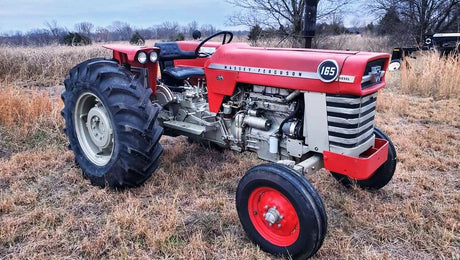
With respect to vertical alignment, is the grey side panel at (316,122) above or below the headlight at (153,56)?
below

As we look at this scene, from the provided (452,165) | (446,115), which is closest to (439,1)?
(446,115)

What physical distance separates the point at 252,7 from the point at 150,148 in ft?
44.4

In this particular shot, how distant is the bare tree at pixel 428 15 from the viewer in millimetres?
16375

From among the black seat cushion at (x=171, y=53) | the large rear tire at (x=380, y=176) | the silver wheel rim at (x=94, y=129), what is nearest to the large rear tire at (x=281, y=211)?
the large rear tire at (x=380, y=176)

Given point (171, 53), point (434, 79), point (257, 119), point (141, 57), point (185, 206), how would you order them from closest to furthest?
point (257, 119), point (185, 206), point (141, 57), point (171, 53), point (434, 79)

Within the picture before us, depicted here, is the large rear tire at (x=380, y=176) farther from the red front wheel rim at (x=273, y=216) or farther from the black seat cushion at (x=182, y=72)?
the black seat cushion at (x=182, y=72)

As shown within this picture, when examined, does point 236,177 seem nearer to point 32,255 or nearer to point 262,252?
point 262,252

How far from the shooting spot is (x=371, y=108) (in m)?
2.59

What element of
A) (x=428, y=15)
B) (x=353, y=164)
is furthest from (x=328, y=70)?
(x=428, y=15)

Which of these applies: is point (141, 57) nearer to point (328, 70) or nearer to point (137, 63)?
point (137, 63)

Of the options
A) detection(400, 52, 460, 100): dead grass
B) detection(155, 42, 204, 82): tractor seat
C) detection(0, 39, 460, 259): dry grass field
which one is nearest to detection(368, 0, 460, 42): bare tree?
detection(400, 52, 460, 100): dead grass

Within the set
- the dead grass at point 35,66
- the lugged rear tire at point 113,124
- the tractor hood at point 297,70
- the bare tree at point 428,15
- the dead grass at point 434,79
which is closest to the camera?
the tractor hood at point 297,70

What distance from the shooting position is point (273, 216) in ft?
7.73

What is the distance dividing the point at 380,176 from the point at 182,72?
2159mm
